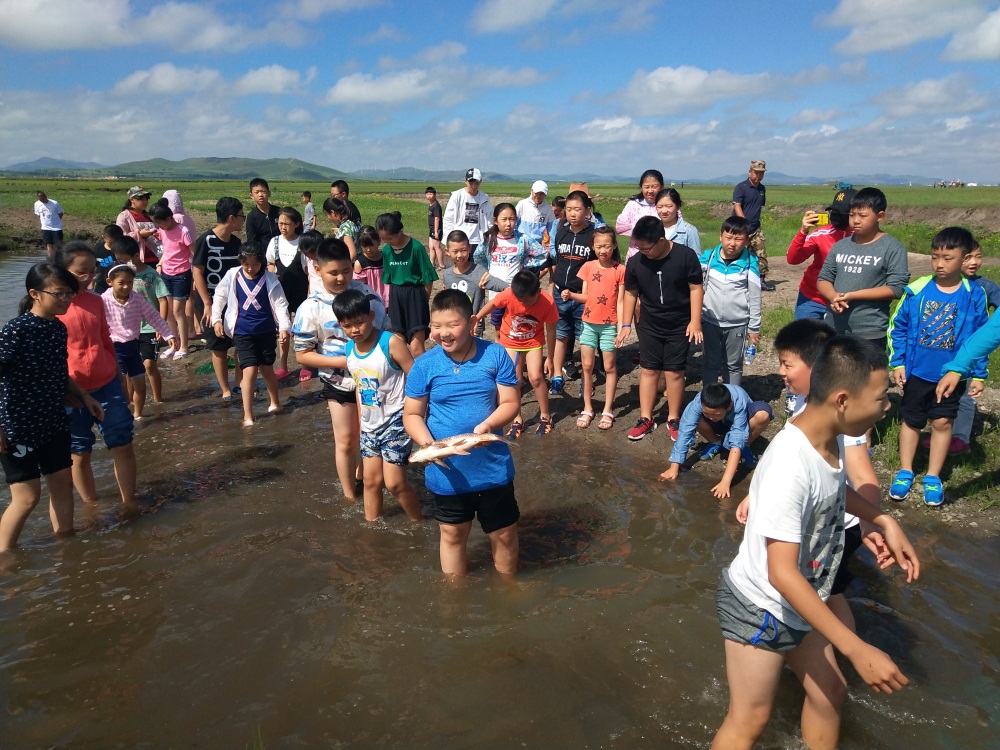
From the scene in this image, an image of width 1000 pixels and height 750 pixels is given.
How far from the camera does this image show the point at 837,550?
247 cm

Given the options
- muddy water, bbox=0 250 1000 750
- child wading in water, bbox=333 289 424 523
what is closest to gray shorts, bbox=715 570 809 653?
muddy water, bbox=0 250 1000 750

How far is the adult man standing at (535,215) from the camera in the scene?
8.38 meters

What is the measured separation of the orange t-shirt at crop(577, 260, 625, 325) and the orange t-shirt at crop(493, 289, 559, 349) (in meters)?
0.44

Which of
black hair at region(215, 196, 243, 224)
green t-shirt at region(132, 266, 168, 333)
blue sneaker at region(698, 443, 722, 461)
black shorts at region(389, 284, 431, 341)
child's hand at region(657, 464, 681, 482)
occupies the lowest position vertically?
child's hand at region(657, 464, 681, 482)

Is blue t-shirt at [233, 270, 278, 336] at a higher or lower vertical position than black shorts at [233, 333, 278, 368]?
higher

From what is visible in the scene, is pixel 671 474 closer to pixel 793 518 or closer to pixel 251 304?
pixel 793 518

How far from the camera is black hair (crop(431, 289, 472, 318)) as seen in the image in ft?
11.7

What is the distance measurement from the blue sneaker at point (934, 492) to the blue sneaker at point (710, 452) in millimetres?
1642

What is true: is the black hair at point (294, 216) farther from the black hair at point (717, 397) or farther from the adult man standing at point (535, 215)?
the black hair at point (717, 397)

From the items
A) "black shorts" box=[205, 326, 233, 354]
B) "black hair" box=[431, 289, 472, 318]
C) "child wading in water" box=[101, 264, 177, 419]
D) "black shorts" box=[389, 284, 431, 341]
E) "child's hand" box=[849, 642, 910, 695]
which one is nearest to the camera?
"child's hand" box=[849, 642, 910, 695]

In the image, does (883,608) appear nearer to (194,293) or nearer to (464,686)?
(464,686)

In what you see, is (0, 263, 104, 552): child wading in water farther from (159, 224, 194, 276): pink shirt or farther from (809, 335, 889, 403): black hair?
(159, 224, 194, 276): pink shirt

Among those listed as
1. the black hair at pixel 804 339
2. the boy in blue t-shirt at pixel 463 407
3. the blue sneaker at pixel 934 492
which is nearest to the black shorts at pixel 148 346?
the boy in blue t-shirt at pixel 463 407

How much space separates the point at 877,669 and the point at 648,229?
4.48 meters
